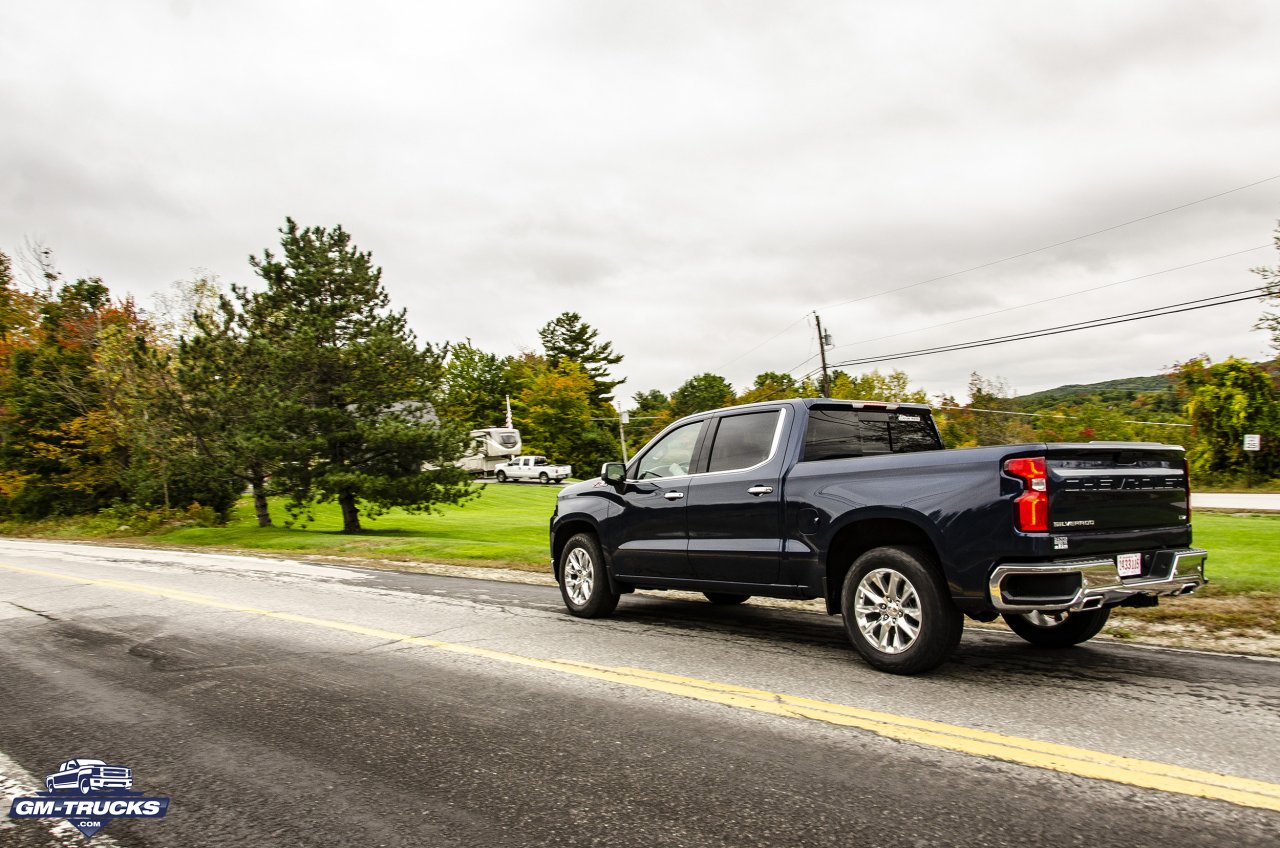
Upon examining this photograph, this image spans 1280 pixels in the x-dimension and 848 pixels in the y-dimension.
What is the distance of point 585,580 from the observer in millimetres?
8133

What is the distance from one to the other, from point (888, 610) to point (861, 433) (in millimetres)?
1642

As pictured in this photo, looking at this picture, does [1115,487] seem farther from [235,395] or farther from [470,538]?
[235,395]

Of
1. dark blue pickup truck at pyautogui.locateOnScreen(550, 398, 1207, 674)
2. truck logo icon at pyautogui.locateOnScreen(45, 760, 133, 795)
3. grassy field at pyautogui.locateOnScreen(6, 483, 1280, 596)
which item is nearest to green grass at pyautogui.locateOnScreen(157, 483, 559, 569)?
grassy field at pyautogui.locateOnScreen(6, 483, 1280, 596)

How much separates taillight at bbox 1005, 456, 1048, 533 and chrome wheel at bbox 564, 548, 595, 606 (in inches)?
172

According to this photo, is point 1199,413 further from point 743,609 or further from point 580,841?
point 580,841

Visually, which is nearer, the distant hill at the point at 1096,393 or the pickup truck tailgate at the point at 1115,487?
the pickup truck tailgate at the point at 1115,487

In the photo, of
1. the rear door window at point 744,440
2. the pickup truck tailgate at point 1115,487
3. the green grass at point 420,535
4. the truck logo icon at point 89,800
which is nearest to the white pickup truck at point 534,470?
the green grass at point 420,535

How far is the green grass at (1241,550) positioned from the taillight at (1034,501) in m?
4.89

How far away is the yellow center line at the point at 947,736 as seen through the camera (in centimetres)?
330

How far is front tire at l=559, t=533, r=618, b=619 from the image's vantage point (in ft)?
25.9

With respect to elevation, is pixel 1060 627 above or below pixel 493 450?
below

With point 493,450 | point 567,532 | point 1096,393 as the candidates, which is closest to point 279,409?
point 567,532

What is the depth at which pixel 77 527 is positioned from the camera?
34344 mm

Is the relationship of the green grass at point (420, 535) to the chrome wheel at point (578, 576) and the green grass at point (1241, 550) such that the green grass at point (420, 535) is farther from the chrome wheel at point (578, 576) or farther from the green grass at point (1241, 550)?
the green grass at point (1241, 550)
